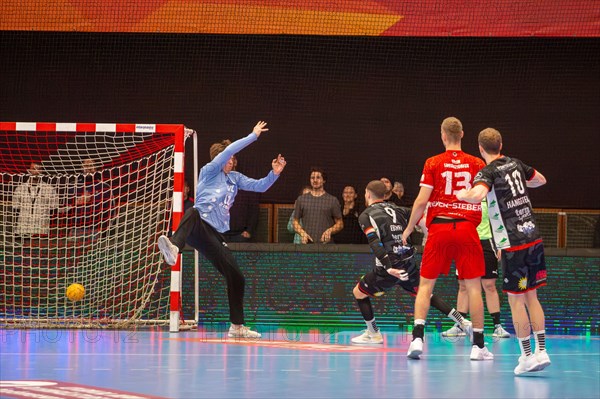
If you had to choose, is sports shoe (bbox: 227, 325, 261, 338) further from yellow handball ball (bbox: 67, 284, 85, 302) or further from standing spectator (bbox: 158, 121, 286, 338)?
yellow handball ball (bbox: 67, 284, 85, 302)

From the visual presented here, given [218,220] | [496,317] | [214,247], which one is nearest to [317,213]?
[218,220]

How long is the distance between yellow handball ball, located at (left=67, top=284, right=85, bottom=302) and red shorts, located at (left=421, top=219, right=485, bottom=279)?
479cm

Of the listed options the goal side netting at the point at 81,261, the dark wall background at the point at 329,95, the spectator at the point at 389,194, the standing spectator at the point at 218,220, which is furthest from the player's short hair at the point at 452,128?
the dark wall background at the point at 329,95

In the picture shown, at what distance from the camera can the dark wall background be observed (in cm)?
1509

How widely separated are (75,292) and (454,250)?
5.02 metres

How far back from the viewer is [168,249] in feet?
29.6

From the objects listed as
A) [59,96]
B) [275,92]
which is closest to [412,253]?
[275,92]

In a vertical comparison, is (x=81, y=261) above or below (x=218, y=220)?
below

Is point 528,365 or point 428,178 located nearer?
point 528,365

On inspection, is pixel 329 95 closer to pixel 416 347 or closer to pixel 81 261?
pixel 81 261

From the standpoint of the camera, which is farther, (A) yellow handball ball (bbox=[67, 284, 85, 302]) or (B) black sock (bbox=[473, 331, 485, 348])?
(A) yellow handball ball (bbox=[67, 284, 85, 302])

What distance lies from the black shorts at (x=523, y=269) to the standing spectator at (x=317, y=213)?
536cm

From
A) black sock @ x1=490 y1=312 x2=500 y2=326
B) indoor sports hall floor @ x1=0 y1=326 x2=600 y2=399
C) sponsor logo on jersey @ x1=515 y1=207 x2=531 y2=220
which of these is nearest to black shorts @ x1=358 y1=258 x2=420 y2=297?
indoor sports hall floor @ x1=0 y1=326 x2=600 y2=399

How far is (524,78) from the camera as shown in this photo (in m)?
15.1
